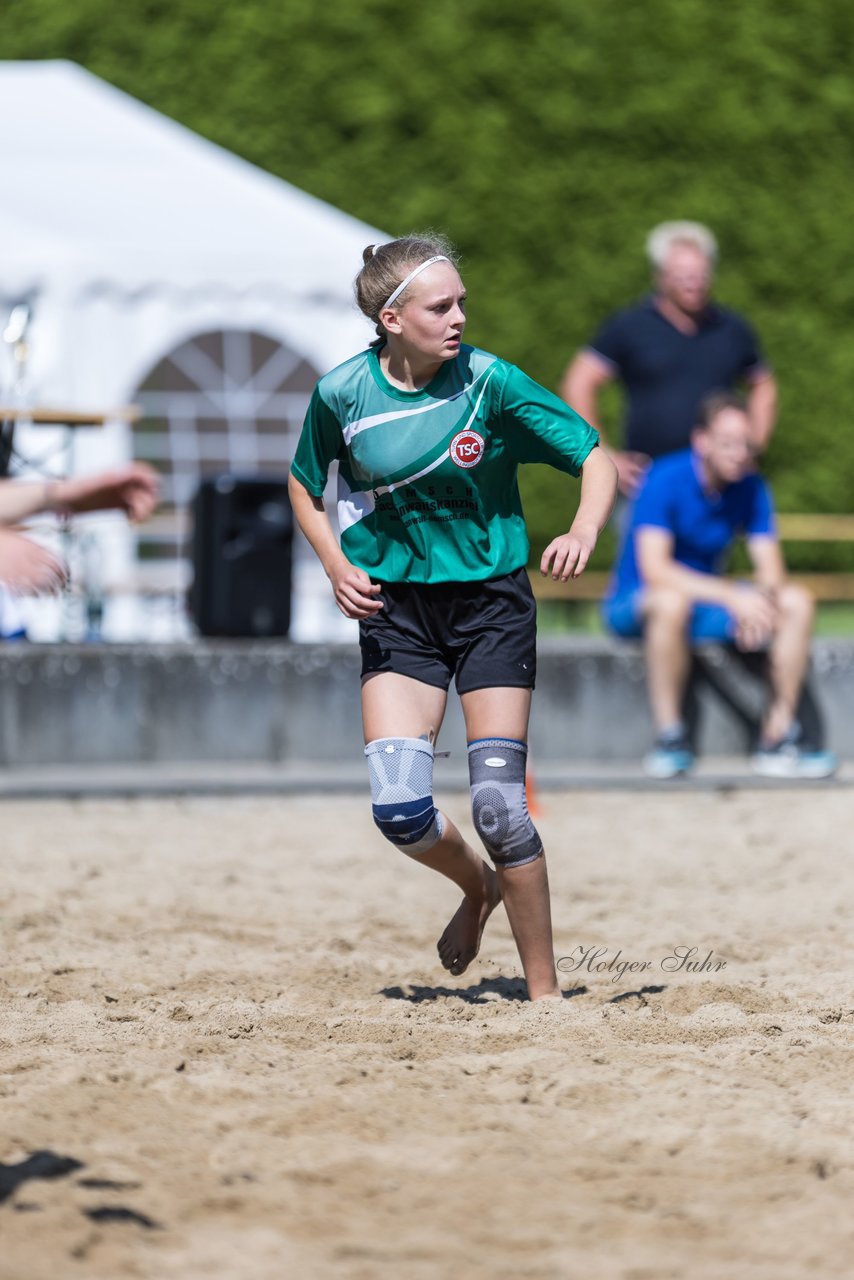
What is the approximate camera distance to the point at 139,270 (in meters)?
10.5

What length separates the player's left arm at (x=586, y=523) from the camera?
3766mm

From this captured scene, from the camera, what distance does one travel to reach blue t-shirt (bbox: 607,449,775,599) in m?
7.93

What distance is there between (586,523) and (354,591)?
50 cm

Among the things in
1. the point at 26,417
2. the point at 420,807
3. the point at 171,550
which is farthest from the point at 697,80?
the point at 420,807

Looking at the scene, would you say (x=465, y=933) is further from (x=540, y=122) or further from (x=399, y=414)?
(x=540, y=122)

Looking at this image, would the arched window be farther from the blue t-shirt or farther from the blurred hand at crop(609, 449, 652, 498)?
the blue t-shirt

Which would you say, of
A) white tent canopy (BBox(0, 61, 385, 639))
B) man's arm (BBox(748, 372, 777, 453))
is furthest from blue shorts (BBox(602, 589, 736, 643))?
white tent canopy (BBox(0, 61, 385, 639))

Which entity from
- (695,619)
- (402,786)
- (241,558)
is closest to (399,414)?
(402,786)

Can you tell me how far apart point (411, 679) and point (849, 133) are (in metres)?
12.0

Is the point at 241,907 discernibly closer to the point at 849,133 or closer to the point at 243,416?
the point at 243,416

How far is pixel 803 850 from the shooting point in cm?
635

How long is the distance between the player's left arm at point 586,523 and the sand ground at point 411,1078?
0.92m

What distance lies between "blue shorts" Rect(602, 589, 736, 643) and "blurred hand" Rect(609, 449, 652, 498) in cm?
45

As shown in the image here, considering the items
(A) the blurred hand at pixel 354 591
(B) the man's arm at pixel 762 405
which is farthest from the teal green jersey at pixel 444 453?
(B) the man's arm at pixel 762 405
